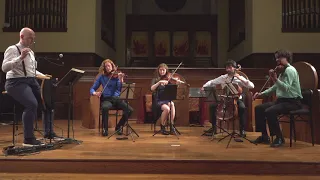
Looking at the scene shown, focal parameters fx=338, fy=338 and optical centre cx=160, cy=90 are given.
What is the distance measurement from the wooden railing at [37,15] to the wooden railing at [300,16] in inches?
231

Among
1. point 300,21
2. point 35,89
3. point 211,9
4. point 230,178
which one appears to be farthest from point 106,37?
point 230,178

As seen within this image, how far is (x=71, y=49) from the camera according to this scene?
9.19 metres

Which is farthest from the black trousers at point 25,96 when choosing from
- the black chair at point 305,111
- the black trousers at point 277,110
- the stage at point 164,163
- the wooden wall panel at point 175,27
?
the wooden wall panel at point 175,27

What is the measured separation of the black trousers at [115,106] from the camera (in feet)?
18.6

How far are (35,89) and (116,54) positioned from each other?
300 inches

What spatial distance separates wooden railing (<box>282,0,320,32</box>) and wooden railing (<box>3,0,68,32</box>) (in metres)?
5.88

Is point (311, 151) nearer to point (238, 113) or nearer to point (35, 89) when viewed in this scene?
point (238, 113)

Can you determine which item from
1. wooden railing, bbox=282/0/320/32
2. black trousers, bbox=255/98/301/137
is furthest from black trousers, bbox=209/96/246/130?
wooden railing, bbox=282/0/320/32

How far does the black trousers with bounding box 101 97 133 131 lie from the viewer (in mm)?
5673

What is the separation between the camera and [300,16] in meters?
8.78

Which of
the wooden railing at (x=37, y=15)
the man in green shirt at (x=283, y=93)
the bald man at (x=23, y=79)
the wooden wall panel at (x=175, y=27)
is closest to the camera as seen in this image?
the bald man at (x=23, y=79)

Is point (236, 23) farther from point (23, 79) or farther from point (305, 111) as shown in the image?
point (23, 79)

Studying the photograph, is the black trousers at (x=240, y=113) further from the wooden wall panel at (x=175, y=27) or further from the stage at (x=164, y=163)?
the wooden wall panel at (x=175, y=27)

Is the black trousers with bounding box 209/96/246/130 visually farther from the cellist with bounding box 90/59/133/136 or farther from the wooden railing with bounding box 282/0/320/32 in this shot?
the wooden railing with bounding box 282/0/320/32
